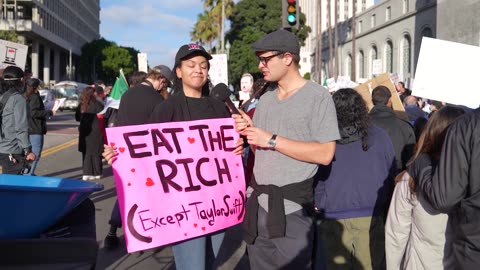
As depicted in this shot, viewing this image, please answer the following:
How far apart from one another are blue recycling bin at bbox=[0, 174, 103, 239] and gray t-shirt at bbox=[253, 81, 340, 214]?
0.97 metres

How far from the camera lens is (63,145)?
17.3m

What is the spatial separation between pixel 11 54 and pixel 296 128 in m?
7.83

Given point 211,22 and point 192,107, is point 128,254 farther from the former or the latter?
point 211,22

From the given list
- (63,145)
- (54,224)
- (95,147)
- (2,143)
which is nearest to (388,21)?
(63,145)

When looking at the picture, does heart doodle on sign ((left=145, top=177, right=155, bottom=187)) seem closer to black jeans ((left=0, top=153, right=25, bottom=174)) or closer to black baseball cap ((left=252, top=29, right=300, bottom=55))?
black baseball cap ((left=252, top=29, right=300, bottom=55))

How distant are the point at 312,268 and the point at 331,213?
766mm

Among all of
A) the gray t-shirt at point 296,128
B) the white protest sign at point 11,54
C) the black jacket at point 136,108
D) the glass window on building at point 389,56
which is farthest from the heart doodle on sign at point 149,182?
the glass window on building at point 389,56

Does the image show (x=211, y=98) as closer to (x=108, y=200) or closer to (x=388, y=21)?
(x=108, y=200)

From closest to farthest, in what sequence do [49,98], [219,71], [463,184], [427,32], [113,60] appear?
[463,184]
[219,71]
[49,98]
[427,32]
[113,60]

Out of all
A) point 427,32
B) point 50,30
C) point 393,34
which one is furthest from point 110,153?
point 50,30

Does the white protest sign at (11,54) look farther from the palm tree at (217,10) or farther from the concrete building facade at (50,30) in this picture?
the concrete building facade at (50,30)

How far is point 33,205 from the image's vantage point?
213cm

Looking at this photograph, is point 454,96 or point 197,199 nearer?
point 197,199

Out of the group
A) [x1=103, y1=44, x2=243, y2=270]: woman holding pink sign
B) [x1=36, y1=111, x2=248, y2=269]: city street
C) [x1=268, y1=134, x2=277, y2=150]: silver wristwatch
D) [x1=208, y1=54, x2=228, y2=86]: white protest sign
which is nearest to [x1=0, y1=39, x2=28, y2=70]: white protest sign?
[x1=36, y1=111, x2=248, y2=269]: city street
